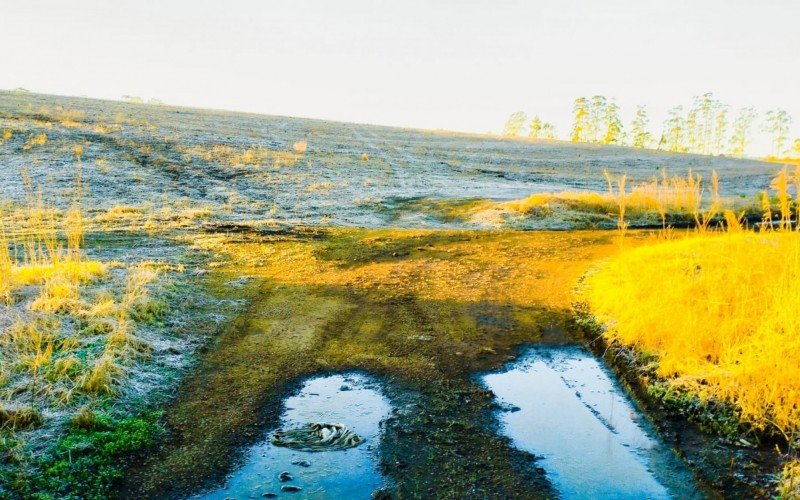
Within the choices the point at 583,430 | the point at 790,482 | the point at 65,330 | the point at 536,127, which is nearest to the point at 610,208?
the point at 583,430

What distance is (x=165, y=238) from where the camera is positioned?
1444 centimetres

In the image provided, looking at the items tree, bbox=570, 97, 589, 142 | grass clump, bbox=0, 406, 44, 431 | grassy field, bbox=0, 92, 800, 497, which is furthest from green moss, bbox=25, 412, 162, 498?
tree, bbox=570, 97, 589, 142

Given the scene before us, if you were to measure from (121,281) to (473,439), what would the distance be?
261 inches

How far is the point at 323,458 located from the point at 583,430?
239cm

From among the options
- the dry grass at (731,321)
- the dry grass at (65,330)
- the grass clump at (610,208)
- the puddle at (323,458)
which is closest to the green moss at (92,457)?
the dry grass at (65,330)

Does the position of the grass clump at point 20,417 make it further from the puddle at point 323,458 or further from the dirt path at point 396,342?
the puddle at point 323,458

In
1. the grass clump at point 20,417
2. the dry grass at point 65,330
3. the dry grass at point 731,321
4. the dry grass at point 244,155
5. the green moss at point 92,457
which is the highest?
the dry grass at point 244,155

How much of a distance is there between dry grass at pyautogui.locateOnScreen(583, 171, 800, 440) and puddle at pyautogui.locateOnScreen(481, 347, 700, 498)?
69 cm

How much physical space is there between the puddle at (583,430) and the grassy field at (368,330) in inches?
7.9

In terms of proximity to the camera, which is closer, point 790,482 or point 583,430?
point 790,482

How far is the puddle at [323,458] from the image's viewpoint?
4.41 m

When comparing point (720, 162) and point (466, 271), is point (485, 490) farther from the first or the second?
point (720, 162)

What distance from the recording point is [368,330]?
26.6 ft

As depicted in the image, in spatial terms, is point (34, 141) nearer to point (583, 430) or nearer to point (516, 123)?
point (583, 430)
